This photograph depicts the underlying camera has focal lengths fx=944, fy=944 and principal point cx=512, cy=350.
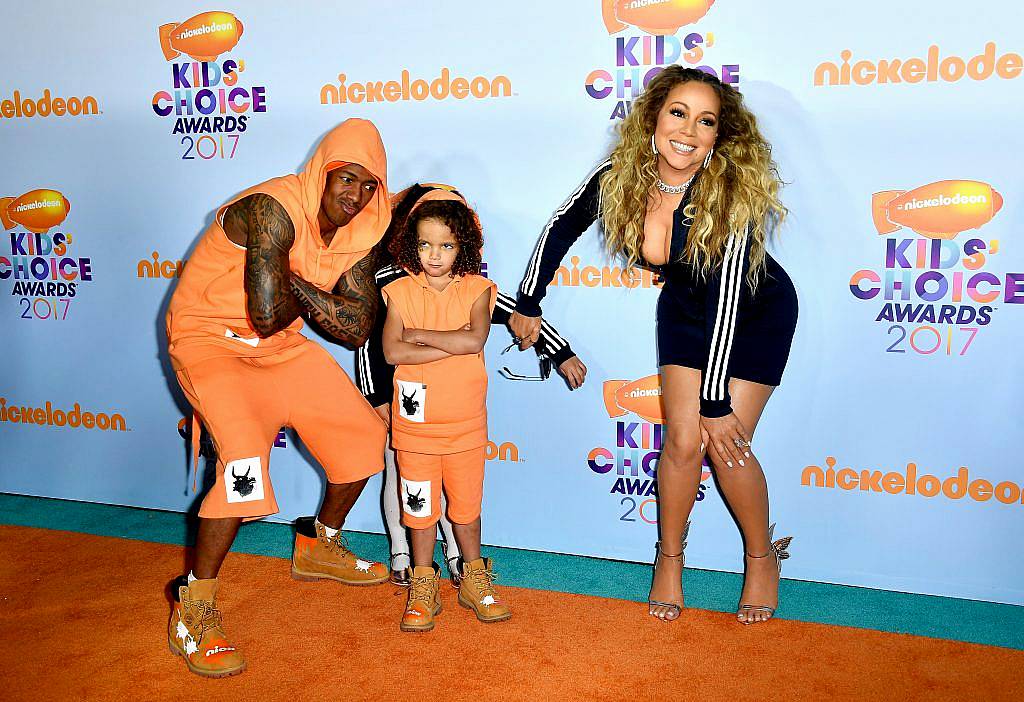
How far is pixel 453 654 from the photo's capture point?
8.61 ft

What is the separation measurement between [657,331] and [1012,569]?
1.32 meters

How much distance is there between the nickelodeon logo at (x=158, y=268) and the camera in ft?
11.7

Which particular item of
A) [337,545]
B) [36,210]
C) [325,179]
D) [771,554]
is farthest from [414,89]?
[771,554]

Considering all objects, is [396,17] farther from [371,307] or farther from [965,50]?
[965,50]

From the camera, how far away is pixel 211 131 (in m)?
3.42

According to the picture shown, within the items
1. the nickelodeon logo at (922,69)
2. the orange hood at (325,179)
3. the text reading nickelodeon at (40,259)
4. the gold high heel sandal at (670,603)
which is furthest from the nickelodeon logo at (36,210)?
the nickelodeon logo at (922,69)

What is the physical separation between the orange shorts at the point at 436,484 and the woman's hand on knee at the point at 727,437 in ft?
2.21

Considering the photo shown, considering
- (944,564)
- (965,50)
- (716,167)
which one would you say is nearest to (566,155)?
(716,167)

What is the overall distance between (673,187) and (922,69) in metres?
0.79

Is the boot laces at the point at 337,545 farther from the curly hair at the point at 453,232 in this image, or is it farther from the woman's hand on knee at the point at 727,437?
the woman's hand on knee at the point at 727,437

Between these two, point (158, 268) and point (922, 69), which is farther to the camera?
point (158, 268)

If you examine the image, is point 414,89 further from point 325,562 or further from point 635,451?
point 325,562

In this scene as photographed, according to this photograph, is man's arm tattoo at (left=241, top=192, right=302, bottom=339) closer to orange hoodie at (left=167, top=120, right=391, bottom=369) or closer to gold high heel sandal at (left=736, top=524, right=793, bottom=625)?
orange hoodie at (left=167, top=120, right=391, bottom=369)

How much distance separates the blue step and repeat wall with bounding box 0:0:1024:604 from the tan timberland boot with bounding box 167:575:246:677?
38.3 inches
